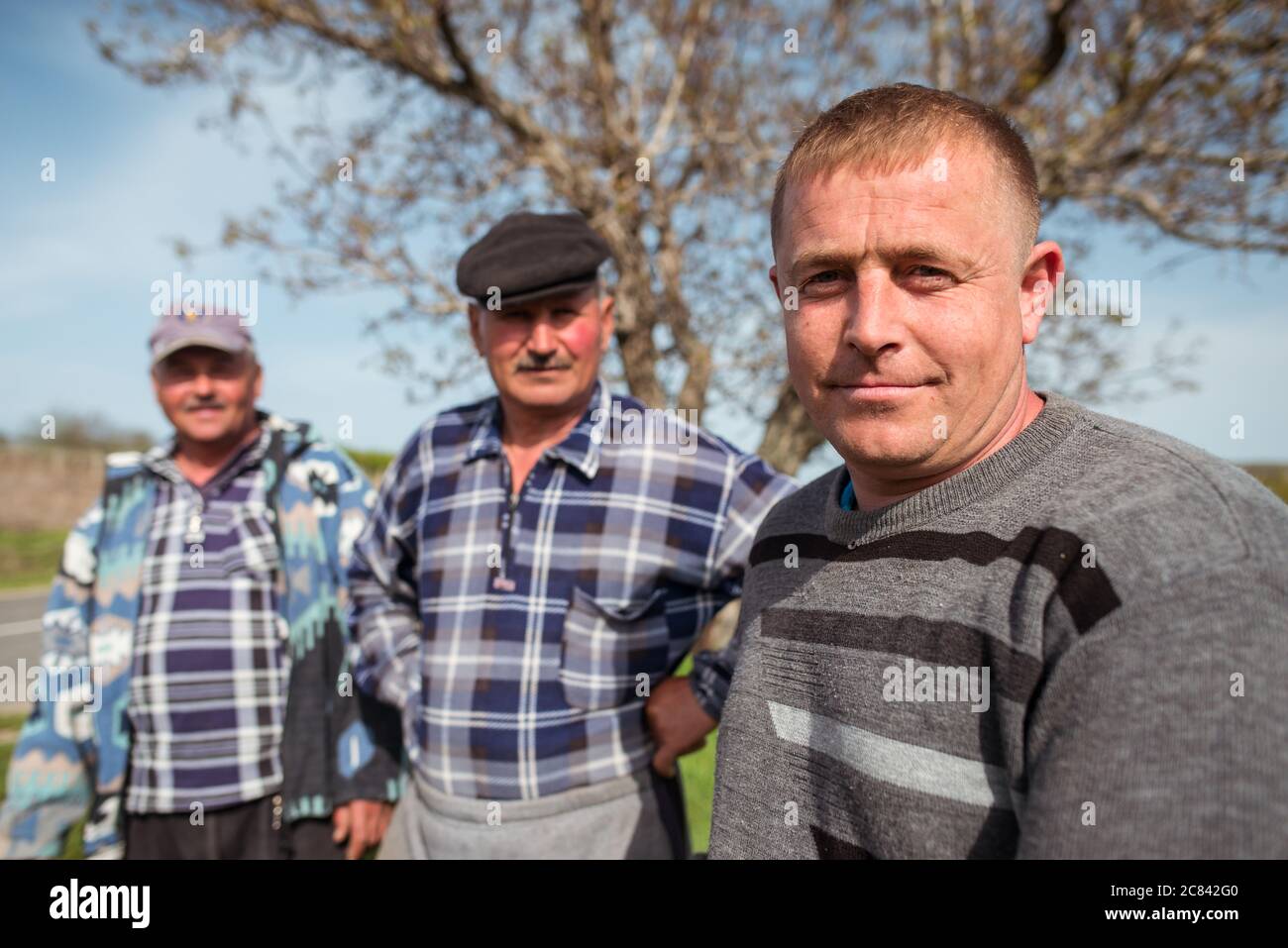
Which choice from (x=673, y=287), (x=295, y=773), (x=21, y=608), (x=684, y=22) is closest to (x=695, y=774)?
(x=295, y=773)

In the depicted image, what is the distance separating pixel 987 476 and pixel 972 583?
0.18 meters

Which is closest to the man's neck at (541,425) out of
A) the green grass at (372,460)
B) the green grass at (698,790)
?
the green grass at (698,790)

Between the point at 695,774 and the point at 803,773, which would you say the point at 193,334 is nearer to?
the point at 803,773

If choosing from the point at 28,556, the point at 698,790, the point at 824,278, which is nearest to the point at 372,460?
the point at 28,556

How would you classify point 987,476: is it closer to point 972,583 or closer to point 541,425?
point 972,583

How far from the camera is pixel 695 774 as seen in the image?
15.3ft

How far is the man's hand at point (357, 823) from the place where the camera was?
9.20 ft

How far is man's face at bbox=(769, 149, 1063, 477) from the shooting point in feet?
3.84

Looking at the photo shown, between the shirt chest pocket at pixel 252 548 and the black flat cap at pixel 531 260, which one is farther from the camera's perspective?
the shirt chest pocket at pixel 252 548

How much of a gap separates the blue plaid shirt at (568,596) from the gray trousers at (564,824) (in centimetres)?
4

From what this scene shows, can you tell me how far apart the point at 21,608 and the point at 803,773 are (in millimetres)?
→ 16022

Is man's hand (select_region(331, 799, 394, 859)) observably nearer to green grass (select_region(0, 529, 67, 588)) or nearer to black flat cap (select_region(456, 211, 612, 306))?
black flat cap (select_region(456, 211, 612, 306))

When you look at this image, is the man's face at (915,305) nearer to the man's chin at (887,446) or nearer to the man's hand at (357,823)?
the man's chin at (887,446)
